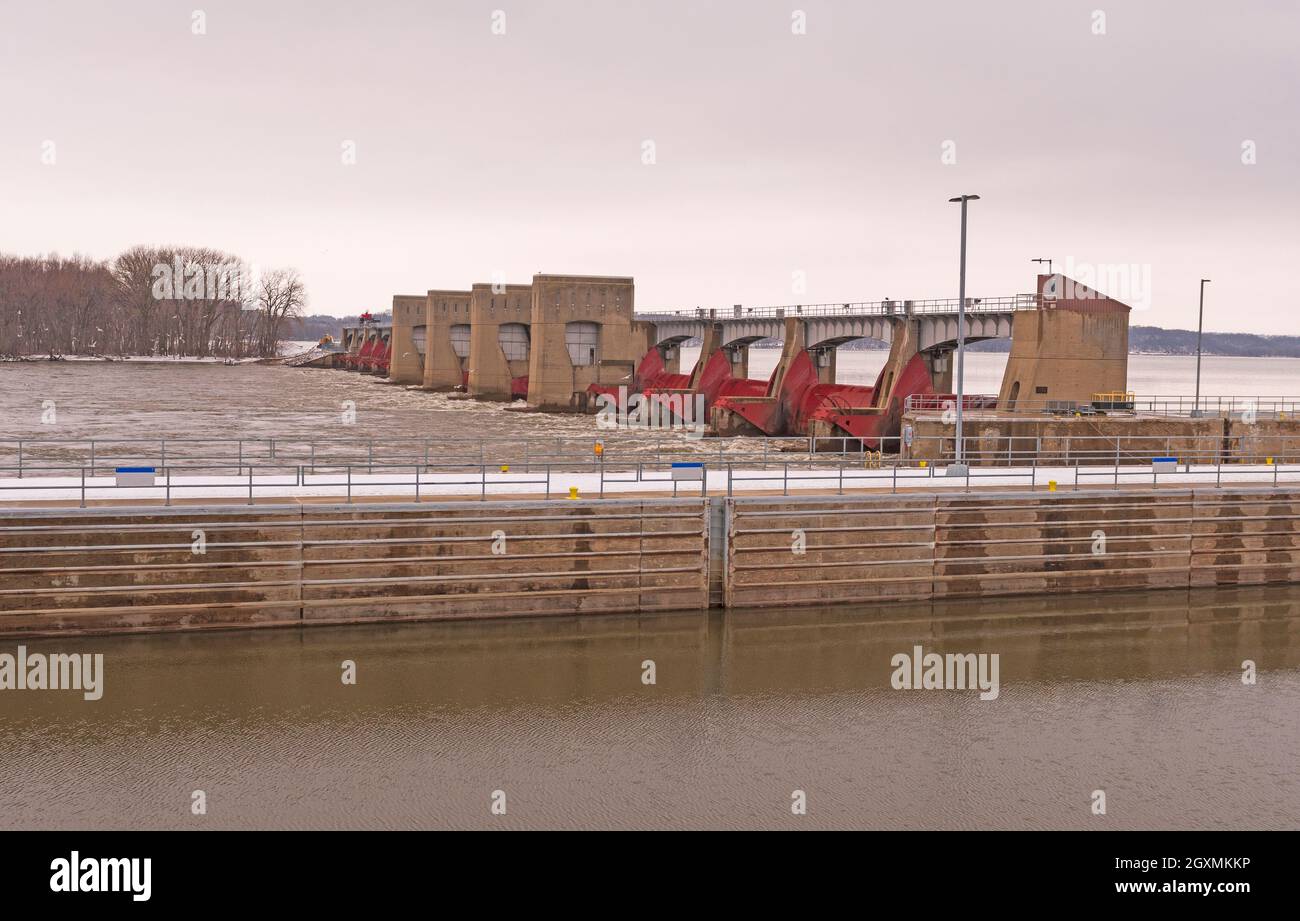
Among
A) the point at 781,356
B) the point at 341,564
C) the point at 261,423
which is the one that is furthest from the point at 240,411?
the point at 341,564

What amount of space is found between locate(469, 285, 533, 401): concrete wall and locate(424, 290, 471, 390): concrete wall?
58.4ft

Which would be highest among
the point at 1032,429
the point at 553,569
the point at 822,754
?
the point at 1032,429

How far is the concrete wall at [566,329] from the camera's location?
310ft

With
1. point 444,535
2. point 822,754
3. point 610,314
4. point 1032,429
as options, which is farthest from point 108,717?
point 610,314

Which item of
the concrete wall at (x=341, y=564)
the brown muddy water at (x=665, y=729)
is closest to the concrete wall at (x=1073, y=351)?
the brown muddy water at (x=665, y=729)

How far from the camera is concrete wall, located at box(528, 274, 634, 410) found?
94.5 meters

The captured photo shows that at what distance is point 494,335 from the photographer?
111m

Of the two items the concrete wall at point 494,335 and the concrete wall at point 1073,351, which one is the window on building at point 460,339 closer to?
the concrete wall at point 494,335

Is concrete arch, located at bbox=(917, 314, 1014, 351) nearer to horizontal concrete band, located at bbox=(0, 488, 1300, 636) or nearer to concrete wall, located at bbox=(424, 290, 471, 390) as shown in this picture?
horizontal concrete band, located at bbox=(0, 488, 1300, 636)

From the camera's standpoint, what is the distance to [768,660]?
927 inches

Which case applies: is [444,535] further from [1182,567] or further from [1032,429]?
[1032,429]

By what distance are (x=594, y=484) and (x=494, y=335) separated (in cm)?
8287

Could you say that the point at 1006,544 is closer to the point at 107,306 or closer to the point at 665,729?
the point at 665,729

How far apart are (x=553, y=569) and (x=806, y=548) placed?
540cm
